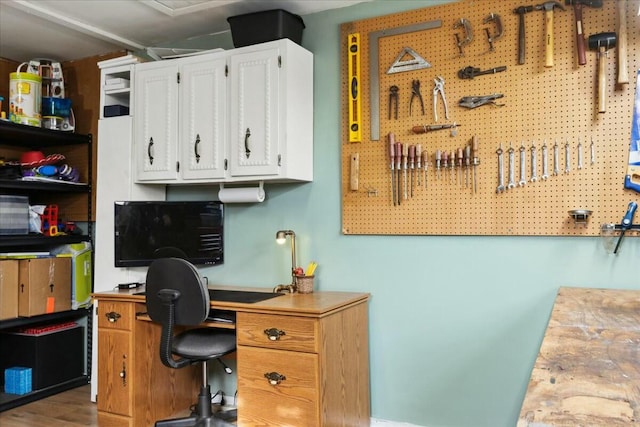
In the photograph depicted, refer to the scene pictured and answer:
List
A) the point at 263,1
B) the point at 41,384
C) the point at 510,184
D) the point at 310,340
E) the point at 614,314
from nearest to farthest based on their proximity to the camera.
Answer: the point at 614,314
the point at 310,340
the point at 510,184
the point at 263,1
the point at 41,384

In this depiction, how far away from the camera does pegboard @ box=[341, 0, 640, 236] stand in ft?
7.85

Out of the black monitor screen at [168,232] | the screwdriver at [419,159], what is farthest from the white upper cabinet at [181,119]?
the screwdriver at [419,159]

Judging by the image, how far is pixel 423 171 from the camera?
2.78 meters

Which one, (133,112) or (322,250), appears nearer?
(322,250)

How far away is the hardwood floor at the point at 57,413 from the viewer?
10.1 ft

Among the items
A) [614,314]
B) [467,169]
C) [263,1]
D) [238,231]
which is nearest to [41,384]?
[238,231]

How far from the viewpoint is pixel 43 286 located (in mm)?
3496

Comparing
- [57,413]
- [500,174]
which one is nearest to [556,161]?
[500,174]

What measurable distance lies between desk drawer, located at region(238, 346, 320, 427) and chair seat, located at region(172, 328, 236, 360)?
20cm

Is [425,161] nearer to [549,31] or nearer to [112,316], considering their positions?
[549,31]

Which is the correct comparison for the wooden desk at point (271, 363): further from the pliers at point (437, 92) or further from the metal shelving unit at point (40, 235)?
the pliers at point (437, 92)

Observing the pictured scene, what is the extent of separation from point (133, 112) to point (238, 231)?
100cm

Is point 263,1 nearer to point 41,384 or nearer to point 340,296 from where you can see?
point 340,296

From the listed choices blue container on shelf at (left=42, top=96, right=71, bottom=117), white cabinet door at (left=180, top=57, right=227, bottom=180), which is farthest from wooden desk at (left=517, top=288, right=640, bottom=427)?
blue container on shelf at (left=42, top=96, right=71, bottom=117)
